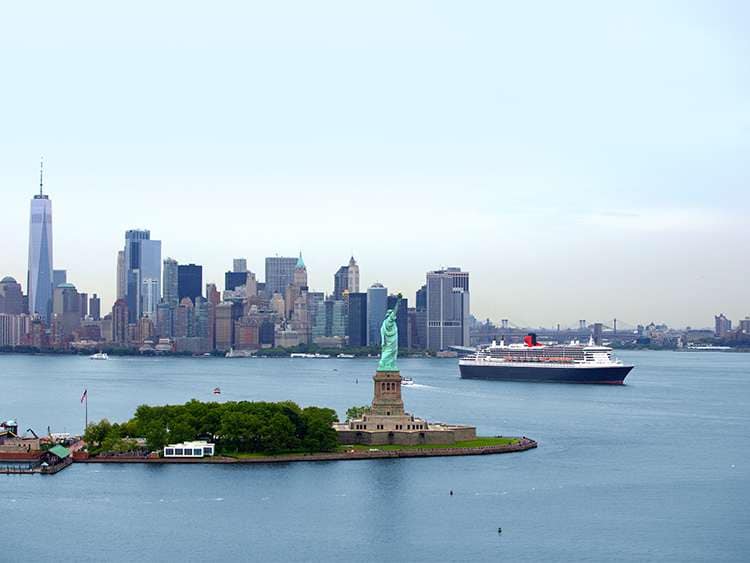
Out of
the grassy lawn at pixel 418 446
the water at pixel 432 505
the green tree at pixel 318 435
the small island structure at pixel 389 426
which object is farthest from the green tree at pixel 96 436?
the small island structure at pixel 389 426

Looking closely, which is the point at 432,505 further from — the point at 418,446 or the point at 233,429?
the point at 233,429

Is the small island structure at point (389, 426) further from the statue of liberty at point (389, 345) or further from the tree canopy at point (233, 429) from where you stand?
the tree canopy at point (233, 429)

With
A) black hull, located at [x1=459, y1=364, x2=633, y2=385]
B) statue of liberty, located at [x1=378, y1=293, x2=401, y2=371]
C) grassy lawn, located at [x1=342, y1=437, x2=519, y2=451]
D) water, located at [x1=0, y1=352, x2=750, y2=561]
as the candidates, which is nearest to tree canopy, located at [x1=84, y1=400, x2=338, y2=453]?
grassy lawn, located at [x1=342, y1=437, x2=519, y2=451]

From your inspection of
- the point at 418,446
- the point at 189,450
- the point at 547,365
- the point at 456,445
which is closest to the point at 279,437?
the point at 189,450

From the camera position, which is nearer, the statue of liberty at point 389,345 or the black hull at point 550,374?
the statue of liberty at point 389,345

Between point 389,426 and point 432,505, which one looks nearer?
point 432,505

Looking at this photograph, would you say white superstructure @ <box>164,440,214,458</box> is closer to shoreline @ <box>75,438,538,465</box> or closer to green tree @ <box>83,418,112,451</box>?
shoreline @ <box>75,438,538,465</box>
